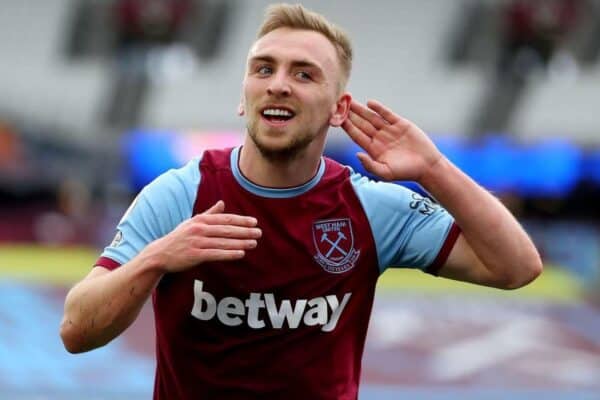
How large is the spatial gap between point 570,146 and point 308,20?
28.1 m

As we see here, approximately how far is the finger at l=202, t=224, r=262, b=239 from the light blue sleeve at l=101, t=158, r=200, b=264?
0.38 metres

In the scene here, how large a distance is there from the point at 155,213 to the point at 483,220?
3.72 feet

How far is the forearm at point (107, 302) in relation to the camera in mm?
4586

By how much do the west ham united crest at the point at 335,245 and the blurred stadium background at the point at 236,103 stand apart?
697 inches

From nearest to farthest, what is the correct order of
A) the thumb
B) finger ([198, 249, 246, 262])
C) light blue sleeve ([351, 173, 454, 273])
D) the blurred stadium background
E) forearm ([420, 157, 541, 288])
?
finger ([198, 249, 246, 262]), the thumb, forearm ([420, 157, 541, 288]), light blue sleeve ([351, 173, 454, 273]), the blurred stadium background

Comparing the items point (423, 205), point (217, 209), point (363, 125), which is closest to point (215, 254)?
point (217, 209)

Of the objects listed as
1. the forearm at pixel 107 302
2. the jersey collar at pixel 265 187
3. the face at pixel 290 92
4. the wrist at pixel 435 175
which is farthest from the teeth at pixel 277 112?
the forearm at pixel 107 302

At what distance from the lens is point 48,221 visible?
3181 centimetres

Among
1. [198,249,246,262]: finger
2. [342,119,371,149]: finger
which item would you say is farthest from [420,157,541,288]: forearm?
[198,249,246,262]: finger

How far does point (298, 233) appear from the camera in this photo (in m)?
5.09

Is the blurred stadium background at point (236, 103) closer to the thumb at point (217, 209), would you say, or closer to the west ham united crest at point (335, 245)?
the west ham united crest at point (335, 245)

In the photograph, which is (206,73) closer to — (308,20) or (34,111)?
(34,111)

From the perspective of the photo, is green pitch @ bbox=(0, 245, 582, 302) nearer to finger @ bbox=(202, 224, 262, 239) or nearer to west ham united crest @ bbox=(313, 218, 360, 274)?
west ham united crest @ bbox=(313, 218, 360, 274)

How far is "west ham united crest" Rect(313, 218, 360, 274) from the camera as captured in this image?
5.12m
